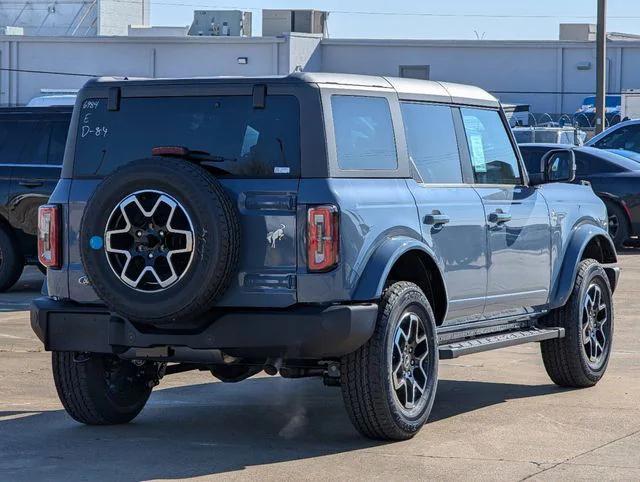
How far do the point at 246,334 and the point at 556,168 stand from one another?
311 centimetres

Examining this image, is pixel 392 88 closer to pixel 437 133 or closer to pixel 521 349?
pixel 437 133

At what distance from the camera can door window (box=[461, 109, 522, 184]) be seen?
881 cm

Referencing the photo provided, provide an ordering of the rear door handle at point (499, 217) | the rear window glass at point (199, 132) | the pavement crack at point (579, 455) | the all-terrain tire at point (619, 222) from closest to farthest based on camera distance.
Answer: the pavement crack at point (579, 455)
the rear window glass at point (199, 132)
the rear door handle at point (499, 217)
the all-terrain tire at point (619, 222)

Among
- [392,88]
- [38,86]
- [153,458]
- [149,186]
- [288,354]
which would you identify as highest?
[38,86]

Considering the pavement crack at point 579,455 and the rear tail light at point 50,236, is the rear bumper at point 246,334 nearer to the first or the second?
the rear tail light at point 50,236

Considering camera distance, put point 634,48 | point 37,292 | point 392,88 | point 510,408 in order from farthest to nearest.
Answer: point 634,48 < point 37,292 < point 510,408 < point 392,88

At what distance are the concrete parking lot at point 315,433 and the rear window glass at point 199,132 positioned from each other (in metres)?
1.44

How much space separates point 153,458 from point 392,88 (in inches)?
96.4

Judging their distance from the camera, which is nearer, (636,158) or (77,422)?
(77,422)

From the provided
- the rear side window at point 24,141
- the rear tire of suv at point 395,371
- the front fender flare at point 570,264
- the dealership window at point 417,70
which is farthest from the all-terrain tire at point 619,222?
the dealership window at point 417,70

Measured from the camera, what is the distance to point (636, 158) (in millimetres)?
21719

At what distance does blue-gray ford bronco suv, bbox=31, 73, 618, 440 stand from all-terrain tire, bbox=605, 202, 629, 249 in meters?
12.0

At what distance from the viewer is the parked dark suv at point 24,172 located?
1455 cm

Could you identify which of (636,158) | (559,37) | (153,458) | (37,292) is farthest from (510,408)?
(559,37)
